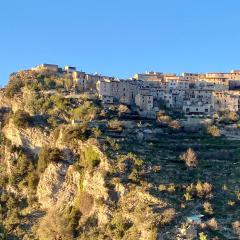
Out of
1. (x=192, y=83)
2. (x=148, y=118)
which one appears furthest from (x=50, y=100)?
(x=192, y=83)

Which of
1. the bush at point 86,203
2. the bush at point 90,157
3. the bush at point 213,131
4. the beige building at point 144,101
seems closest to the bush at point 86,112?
the bush at point 90,157

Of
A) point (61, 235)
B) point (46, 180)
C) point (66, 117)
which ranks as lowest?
point (61, 235)

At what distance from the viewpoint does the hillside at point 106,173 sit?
204 feet

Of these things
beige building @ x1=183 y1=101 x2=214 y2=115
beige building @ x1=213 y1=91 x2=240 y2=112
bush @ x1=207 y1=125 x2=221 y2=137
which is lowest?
bush @ x1=207 y1=125 x2=221 y2=137

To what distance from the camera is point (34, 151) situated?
77812 mm

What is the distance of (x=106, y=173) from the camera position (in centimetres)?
6725

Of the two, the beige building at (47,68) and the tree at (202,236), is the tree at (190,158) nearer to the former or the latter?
the tree at (202,236)

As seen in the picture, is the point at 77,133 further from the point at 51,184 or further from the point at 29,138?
the point at 29,138

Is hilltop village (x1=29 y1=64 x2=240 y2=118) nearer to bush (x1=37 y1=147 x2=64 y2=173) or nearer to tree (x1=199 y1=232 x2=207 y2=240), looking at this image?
bush (x1=37 y1=147 x2=64 y2=173)

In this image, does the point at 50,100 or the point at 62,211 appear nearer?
the point at 62,211

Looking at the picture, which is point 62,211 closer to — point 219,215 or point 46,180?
point 46,180

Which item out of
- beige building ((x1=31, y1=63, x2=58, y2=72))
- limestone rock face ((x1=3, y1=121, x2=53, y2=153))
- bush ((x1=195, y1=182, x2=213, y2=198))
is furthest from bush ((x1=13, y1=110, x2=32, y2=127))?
bush ((x1=195, y1=182, x2=213, y2=198))

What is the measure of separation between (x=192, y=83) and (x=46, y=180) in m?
34.7

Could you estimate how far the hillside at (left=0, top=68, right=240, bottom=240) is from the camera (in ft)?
204
